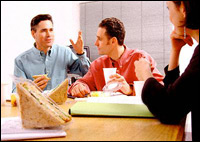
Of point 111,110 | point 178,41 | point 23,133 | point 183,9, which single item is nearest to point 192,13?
point 183,9

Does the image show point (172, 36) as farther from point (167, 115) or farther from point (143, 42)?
point (143, 42)

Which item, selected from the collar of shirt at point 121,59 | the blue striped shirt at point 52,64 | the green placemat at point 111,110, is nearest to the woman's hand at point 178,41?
the green placemat at point 111,110

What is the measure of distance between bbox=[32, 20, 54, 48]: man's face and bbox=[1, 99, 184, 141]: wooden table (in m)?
1.81

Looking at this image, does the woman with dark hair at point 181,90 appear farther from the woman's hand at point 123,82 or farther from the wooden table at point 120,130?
the woman's hand at point 123,82

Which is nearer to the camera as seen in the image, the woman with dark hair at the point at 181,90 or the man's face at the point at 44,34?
the woman with dark hair at the point at 181,90

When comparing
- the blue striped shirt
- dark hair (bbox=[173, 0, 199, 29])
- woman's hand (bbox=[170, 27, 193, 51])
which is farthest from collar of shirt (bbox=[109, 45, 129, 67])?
dark hair (bbox=[173, 0, 199, 29])

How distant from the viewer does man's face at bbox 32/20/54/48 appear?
2.47 m

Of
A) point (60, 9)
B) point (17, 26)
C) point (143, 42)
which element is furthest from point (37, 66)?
point (143, 42)

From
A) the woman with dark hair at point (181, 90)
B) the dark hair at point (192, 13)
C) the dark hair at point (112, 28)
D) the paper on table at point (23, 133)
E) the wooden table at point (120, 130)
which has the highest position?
the dark hair at point (112, 28)

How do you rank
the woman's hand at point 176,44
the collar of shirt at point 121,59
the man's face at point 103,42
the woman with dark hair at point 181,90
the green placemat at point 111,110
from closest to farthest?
the woman with dark hair at point 181,90 < the green placemat at point 111,110 < the woman's hand at point 176,44 < the collar of shirt at point 121,59 < the man's face at point 103,42

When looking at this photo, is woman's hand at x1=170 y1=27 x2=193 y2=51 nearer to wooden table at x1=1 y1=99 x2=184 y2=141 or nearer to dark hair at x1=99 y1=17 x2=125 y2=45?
wooden table at x1=1 y1=99 x2=184 y2=141

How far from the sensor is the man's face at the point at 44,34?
2.47m

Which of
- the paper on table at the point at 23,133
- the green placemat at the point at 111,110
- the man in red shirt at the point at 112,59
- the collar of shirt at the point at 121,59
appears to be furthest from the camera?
the collar of shirt at the point at 121,59

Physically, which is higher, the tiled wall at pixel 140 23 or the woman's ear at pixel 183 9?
the tiled wall at pixel 140 23
